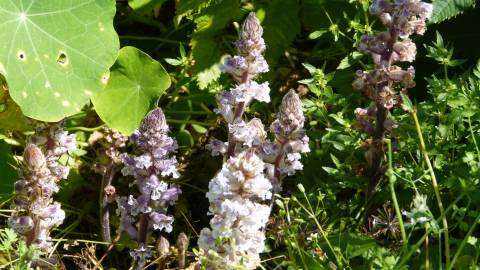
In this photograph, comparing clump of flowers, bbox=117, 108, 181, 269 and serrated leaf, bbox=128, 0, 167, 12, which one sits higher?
serrated leaf, bbox=128, 0, 167, 12

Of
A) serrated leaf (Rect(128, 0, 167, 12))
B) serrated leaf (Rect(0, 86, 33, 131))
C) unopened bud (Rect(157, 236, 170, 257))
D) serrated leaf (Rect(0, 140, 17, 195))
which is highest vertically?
serrated leaf (Rect(128, 0, 167, 12))

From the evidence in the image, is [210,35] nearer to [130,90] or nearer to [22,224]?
[130,90]

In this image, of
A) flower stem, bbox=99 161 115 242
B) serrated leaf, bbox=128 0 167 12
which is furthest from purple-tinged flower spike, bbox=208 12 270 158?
serrated leaf, bbox=128 0 167 12

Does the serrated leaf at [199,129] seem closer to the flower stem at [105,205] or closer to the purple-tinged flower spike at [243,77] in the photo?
the flower stem at [105,205]

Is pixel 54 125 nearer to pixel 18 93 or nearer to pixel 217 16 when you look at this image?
pixel 18 93

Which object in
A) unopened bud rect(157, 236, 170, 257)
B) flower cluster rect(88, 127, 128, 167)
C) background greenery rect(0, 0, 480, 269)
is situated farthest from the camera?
flower cluster rect(88, 127, 128, 167)

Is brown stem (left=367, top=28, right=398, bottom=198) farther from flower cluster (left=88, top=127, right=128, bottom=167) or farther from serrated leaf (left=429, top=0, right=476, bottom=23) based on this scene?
flower cluster (left=88, top=127, right=128, bottom=167)

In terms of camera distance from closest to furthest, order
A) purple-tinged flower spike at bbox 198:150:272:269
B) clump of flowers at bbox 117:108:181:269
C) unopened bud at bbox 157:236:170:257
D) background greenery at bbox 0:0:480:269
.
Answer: purple-tinged flower spike at bbox 198:150:272:269 < background greenery at bbox 0:0:480:269 < clump of flowers at bbox 117:108:181:269 < unopened bud at bbox 157:236:170:257
